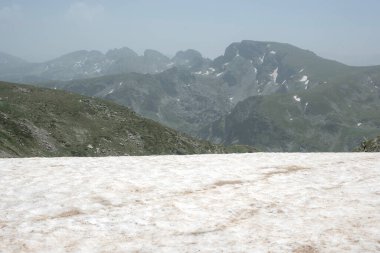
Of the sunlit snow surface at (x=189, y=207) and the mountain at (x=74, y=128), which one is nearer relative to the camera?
the sunlit snow surface at (x=189, y=207)

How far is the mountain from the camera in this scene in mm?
117312

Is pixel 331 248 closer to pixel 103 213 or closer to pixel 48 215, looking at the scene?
pixel 103 213

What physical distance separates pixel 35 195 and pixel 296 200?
993 cm

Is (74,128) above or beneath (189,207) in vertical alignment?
beneath

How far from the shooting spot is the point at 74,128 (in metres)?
148

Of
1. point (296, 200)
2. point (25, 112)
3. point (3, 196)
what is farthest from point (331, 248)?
point (25, 112)

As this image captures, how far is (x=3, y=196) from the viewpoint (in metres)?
15.5

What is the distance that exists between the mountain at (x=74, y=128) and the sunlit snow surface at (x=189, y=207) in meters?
80.3

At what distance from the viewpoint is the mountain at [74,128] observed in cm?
11731

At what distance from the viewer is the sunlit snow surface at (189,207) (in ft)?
36.7

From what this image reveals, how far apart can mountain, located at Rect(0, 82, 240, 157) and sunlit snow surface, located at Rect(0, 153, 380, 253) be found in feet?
263

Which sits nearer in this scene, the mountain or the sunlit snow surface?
the sunlit snow surface

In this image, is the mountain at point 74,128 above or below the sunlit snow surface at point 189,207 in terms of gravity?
below

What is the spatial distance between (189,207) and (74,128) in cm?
14078
